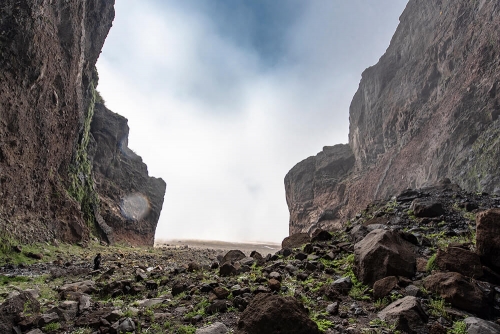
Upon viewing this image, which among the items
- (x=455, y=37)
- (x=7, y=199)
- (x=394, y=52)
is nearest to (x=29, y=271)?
(x=7, y=199)

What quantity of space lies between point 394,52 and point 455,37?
67.1 ft

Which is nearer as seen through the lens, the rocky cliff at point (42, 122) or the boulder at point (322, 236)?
the boulder at point (322, 236)

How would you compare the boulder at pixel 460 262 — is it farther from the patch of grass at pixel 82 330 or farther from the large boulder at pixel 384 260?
the patch of grass at pixel 82 330

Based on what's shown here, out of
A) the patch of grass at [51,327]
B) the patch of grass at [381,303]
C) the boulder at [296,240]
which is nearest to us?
the patch of grass at [381,303]

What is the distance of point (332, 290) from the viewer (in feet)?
21.4

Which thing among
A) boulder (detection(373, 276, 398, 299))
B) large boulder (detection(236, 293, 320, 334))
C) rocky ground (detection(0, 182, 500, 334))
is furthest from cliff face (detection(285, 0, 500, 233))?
large boulder (detection(236, 293, 320, 334))

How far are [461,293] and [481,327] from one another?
84cm

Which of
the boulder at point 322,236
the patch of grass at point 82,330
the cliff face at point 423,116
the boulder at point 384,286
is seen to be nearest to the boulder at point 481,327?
the boulder at point 384,286

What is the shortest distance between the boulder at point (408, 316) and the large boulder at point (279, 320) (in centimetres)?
133

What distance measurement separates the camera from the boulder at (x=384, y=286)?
6.08 m

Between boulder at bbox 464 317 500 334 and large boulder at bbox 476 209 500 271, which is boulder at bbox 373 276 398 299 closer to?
boulder at bbox 464 317 500 334

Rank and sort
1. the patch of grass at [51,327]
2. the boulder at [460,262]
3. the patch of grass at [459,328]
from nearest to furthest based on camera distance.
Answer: the patch of grass at [459,328], the patch of grass at [51,327], the boulder at [460,262]

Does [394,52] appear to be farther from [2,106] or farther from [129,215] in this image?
[2,106]

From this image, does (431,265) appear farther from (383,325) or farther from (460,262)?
(383,325)
